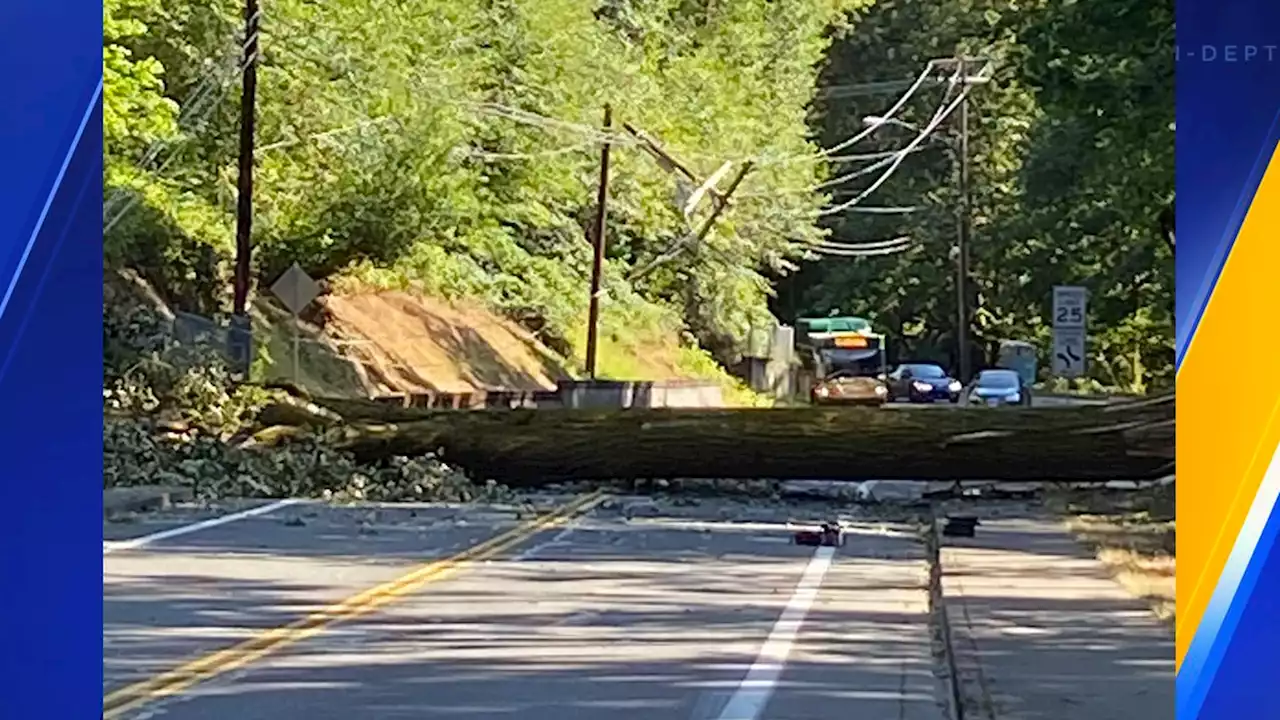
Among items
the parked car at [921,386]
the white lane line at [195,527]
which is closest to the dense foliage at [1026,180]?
the parked car at [921,386]

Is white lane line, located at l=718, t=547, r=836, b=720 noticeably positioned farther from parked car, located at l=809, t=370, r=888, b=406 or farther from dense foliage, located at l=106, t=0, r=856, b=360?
parked car, located at l=809, t=370, r=888, b=406

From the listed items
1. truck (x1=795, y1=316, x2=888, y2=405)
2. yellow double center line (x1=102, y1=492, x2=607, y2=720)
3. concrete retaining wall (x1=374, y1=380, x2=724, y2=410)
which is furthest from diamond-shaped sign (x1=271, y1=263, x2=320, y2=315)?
truck (x1=795, y1=316, x2=888, y2=405)

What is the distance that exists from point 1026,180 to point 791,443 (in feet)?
68.0

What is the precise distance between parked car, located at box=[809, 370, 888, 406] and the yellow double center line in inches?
1550

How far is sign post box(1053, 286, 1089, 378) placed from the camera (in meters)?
29.2

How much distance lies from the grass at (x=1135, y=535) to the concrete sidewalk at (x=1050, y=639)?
0.20 meters

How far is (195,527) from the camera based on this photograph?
2197 cm

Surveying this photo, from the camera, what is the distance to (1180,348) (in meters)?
4.92

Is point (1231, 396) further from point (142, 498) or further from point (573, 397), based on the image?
point (573, 397)

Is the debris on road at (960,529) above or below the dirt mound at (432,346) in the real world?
below

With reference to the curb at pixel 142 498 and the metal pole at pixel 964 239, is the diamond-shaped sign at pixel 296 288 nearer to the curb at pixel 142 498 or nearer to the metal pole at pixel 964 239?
the curb at pixel 142 498

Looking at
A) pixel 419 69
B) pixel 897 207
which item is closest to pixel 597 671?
pixel 419 69

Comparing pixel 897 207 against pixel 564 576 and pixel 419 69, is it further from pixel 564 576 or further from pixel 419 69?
pixel 564 576

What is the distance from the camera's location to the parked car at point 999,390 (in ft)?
178
